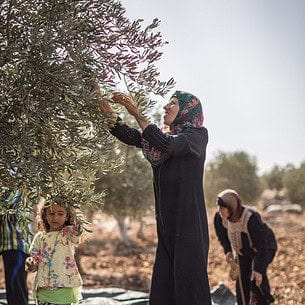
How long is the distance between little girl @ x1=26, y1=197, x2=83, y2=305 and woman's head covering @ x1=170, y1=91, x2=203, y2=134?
4.05ft

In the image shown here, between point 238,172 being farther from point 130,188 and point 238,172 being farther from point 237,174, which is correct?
point 130,188

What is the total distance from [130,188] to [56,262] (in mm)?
13475

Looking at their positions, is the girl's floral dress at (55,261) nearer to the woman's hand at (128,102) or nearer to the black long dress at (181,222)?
the black long dress at (181,222)

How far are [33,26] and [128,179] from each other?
1461 cm

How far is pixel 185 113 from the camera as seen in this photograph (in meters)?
4.97

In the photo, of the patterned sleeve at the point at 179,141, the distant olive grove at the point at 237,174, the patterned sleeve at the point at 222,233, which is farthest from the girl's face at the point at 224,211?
the distant olive grove at the point at 237,174

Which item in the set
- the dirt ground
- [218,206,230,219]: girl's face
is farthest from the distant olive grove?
[218,206,230,219]: girl's face

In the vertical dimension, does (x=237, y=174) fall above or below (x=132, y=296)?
above

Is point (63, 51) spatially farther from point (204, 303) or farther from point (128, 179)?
point (128, 179)

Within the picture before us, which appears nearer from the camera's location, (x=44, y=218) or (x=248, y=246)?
(x=44, y=218)

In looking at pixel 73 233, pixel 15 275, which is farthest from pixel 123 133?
pixel 15 275

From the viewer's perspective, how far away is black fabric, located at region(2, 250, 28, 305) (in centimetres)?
593

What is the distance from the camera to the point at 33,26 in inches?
145

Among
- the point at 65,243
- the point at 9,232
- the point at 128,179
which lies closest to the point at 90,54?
the point at 65,243
